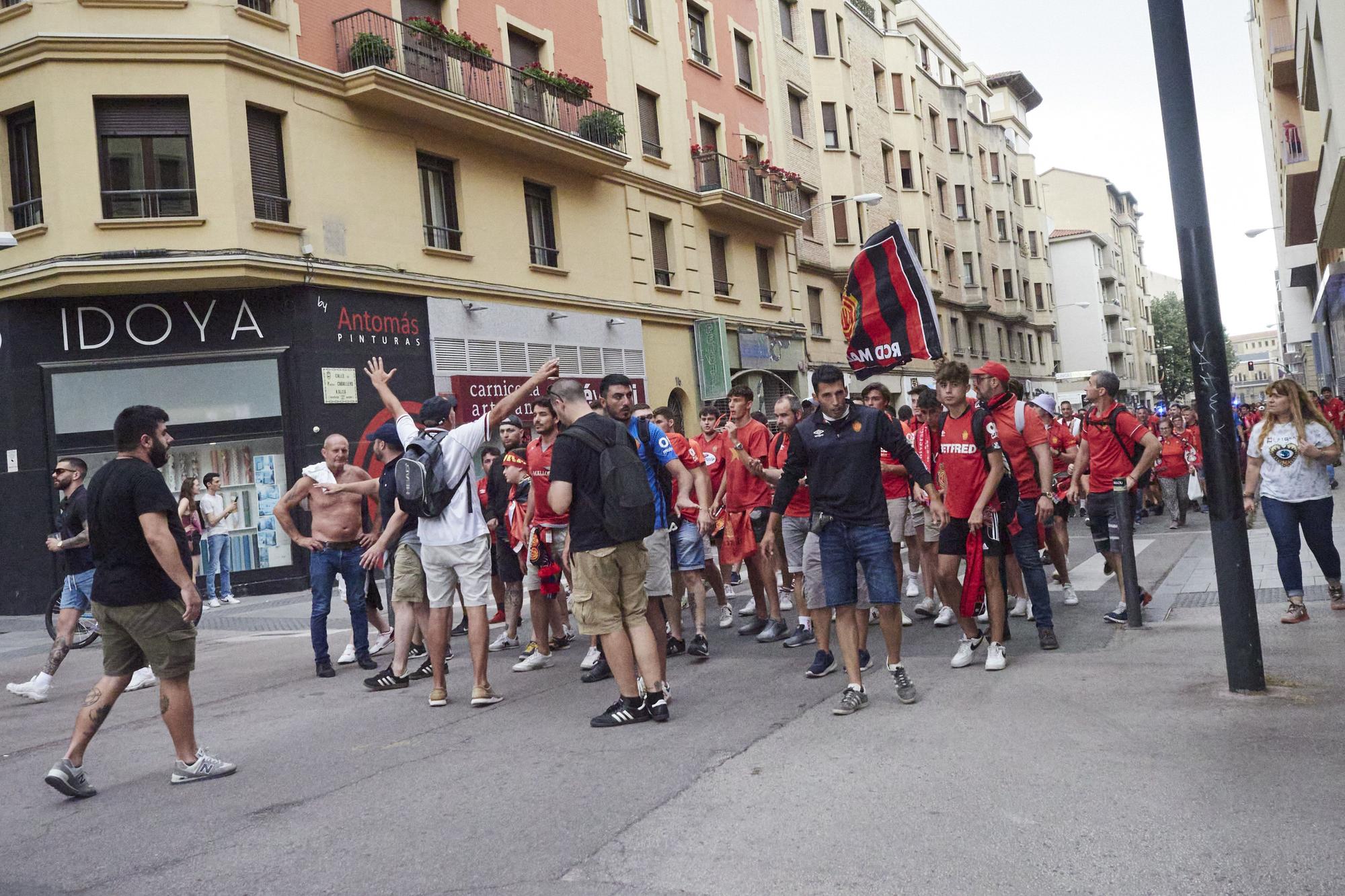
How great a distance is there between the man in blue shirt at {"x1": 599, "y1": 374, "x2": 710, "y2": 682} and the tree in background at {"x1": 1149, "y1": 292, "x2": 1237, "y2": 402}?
81.5m

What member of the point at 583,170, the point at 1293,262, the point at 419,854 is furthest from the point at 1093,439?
the point at 1293,262

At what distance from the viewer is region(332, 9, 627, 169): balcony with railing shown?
1698cm

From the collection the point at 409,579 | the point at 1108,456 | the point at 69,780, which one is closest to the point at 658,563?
the point at 409,579

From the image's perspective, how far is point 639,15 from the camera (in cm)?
2473

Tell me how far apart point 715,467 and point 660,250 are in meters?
15.7

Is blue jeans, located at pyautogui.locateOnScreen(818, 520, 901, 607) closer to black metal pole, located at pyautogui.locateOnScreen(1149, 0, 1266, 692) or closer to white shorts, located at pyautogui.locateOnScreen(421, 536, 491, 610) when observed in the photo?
black metal pole, located at pyautogui.locateOnScreen(1149, 0, 1266, 692)

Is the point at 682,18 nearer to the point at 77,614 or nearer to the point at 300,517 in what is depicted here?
the point at 300,517

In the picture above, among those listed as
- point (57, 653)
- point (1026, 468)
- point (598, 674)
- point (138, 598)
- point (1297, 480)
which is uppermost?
point (1026, 468)

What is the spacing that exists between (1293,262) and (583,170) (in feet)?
67.4

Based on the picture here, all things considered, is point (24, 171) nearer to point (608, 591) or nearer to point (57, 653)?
point (57, 653)

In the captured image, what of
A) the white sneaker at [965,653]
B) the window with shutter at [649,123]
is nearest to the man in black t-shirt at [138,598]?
the white sneaker at [965,653]

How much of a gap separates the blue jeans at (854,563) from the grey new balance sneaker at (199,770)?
332 centimetres

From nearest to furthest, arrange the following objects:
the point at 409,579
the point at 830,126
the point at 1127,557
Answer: the point at 409,579
the point at 1127,557
the point at 830,126

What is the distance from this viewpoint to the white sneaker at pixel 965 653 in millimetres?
6750
